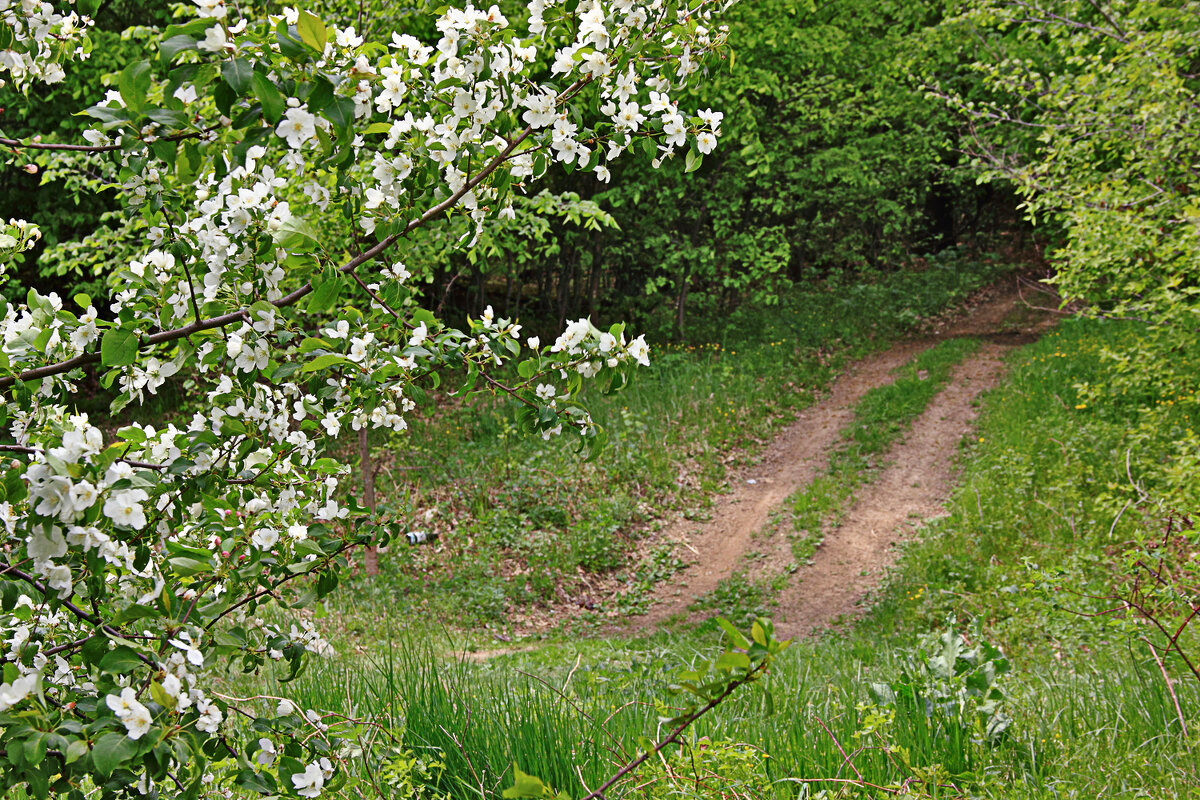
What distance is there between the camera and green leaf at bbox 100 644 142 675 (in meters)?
1.22

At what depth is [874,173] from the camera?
15375 mm

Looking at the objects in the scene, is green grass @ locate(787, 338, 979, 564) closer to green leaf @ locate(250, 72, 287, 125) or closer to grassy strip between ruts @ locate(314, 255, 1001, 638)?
grassy strip between ruts @ locate(314, 255, 1001, 638)

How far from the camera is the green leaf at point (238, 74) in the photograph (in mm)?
1188

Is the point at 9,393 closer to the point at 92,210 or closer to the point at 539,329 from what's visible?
the point at 92,210

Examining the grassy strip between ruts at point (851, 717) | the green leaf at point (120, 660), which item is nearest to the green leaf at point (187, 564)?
the green leaf at point (120, 660)

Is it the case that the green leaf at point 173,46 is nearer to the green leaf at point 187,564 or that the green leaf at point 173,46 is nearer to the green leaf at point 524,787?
the green leaf at point 187,564

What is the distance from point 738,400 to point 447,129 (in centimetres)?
1024

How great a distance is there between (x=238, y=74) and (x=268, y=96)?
1.9 inches

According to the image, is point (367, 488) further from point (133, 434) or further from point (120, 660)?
point (120, 660)

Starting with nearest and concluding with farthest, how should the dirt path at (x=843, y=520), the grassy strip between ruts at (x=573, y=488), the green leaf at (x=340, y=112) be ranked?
the green leaf at (x=340, y=112)
the dirt path at (x=843, y=520)
the grassy strip between ruts at (x=573, y=488)

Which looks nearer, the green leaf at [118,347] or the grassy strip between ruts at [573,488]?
the green leaf at [118,347]

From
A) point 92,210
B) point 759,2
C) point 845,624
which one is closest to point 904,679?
point 845,624

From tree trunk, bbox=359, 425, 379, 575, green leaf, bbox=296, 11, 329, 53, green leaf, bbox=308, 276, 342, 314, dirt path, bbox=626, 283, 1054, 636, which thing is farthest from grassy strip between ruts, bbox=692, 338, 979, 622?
green leaf, bbox=296, 11, 329, 53

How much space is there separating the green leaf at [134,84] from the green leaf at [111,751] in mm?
919
